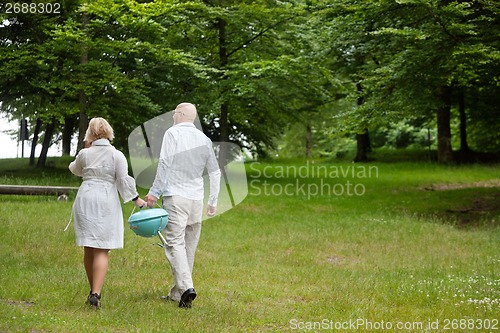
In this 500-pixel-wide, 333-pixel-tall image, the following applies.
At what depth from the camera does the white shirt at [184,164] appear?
7.59 metres

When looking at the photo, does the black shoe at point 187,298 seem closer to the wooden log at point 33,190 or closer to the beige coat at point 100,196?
the beige coat at point 100,196

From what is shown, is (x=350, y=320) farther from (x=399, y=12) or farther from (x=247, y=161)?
(x=247, y=161)

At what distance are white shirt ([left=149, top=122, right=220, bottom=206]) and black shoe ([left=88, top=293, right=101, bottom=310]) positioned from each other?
1269 millimetres

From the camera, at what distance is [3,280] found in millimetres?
8547

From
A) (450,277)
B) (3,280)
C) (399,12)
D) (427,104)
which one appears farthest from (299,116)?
(3,280)

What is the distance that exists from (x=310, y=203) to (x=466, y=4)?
7952 millimetres

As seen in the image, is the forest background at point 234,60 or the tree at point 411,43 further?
the forest background at point 234,60

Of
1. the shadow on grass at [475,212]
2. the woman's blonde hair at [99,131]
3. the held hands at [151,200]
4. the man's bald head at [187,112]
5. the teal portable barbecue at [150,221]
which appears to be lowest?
the shadow on grass at [475,212]

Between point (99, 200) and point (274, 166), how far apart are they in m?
26.0

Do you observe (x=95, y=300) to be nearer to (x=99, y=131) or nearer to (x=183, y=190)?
(x=183, y=190)

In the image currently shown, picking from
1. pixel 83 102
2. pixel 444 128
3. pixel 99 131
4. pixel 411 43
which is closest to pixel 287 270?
pixel 99 131

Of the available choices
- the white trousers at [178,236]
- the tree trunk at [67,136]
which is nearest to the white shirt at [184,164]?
the white trousers at [178,236]

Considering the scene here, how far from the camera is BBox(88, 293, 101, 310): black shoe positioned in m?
7.15

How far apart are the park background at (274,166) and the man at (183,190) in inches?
20.6
